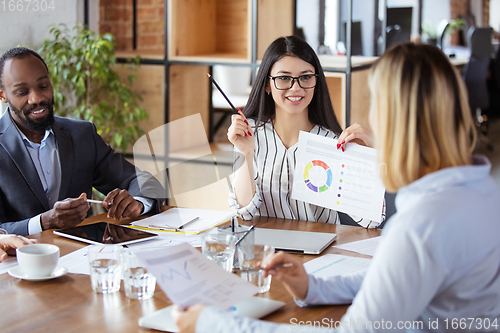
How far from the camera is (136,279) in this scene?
3.99 ft

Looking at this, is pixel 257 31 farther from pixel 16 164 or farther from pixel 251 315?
pixel 251 315

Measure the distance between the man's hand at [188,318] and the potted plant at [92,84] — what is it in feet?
8.29

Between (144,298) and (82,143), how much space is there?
4.03 ft

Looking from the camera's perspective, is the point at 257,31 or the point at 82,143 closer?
the point at 82,143

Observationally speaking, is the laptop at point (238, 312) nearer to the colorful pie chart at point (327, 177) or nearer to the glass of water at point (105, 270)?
the glass of water at point (105, 270)

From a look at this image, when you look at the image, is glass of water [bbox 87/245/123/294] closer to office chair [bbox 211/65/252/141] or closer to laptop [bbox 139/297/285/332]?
laptop [bbox 139/297/285/332]

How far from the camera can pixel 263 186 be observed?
2.11 metres

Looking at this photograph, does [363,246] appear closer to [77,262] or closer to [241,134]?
[241,134]

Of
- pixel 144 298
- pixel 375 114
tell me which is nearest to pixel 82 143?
pixel 144 298

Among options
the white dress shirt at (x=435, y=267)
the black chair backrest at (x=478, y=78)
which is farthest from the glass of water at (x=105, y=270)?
the black chair backrest at (x=478, y=78)

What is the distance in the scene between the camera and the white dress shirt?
0.84 metres

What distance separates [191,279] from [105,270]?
0.30 metres

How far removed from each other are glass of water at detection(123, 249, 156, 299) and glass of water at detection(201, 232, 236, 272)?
167mm

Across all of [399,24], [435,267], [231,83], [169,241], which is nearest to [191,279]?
[435,267]
